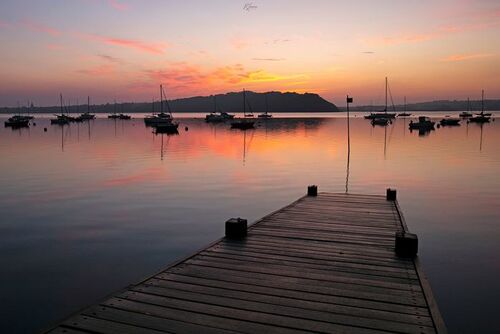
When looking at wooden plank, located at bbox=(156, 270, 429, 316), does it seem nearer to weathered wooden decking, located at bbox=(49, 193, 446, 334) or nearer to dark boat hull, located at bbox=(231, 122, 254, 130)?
weathered wooden decking, located at bbox=(49, 193, 446, 334)

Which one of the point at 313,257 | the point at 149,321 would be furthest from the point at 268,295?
the point at 313,257

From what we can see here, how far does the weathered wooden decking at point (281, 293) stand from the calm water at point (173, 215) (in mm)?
2914

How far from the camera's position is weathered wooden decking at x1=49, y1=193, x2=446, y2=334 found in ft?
20.0

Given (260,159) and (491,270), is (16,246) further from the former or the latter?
(260,159)

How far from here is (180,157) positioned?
44.6 metres

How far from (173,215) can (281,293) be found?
12.5 m

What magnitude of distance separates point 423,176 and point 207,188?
55.6 ft

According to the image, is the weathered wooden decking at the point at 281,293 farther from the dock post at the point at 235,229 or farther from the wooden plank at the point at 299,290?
the dock post at the point at 235,229

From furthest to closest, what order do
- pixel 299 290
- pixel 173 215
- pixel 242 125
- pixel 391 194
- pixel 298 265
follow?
1. pixel 242 125
2. pixel 173 215
3. pixel 391 194
4. pixel 298 265
5. pixel 299 290

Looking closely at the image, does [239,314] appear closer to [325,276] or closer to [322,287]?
[322,287]

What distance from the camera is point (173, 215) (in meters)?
19.1

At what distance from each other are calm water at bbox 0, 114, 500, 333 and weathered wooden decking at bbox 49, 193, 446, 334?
115 inches

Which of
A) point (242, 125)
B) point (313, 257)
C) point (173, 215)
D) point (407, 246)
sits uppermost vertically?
point (242, 125)

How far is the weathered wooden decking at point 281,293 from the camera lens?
240 inches
